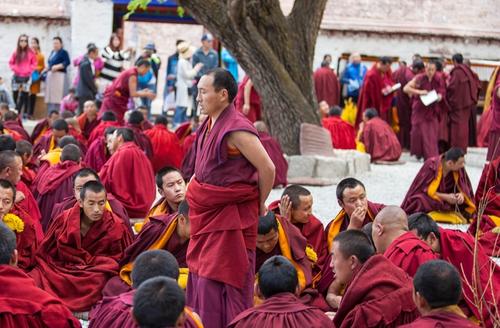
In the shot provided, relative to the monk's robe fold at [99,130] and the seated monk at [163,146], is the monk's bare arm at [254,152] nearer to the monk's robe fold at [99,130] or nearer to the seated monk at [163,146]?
the monk's robe fold at [99,130]

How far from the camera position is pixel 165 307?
14.3 feet

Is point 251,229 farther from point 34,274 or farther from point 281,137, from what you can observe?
point 281,137

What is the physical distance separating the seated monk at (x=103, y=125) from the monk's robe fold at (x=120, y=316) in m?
6.83

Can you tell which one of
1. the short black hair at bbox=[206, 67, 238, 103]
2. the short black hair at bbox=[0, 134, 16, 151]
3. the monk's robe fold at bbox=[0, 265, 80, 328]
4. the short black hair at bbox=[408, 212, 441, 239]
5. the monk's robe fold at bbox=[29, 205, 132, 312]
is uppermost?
the short black hair at bbox=[206, 67, 238, 103]

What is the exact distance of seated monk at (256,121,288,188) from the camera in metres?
12.2

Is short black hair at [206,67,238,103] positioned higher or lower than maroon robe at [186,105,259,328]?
higher

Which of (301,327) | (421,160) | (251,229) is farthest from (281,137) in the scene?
(301,327)

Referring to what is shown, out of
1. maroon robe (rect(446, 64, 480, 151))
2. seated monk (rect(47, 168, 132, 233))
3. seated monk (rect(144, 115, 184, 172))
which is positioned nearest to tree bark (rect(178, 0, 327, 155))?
seated monk (rect(144, 115, 184, 172))

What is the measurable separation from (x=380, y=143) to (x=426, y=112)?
0.79 meters

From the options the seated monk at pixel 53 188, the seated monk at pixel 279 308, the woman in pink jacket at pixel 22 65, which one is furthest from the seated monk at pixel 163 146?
the seated monk at pixel 279 308

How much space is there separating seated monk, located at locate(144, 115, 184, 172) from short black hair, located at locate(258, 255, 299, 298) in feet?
24.5

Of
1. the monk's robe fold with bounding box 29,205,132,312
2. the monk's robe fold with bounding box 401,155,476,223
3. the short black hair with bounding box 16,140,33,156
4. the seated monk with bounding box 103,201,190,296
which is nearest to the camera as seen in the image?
the seated monk with bounding box 103,201,190,296

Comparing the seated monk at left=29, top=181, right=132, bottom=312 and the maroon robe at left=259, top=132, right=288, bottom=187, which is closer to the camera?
the seated monk at left=29, top=181, right=132, bottom=312

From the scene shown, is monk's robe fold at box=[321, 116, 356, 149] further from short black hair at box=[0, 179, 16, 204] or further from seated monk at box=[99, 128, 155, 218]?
short black hair at box=[0, 179, 16, 204]
